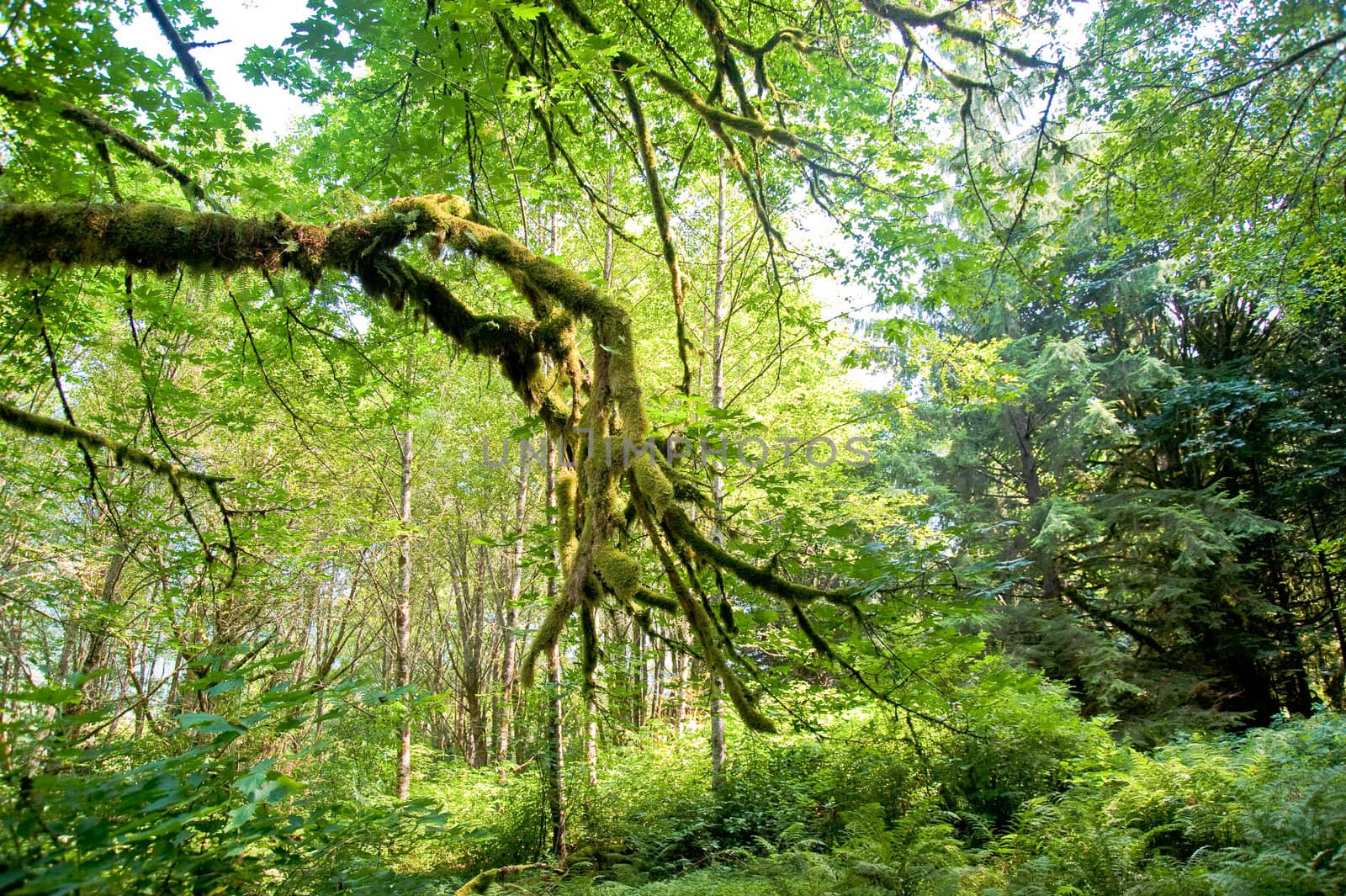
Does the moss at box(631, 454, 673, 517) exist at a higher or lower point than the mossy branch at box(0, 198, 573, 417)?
lower

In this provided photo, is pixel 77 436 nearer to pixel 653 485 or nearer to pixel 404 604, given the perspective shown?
pixel 653 485

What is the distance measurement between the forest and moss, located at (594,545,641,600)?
2cm

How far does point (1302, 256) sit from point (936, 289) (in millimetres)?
6573

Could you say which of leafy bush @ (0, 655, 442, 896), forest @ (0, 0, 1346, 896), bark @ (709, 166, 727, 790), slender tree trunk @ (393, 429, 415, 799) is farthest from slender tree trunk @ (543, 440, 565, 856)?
slender tree trunk @ (393, 429, 415, 799)

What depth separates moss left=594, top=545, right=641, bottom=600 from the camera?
8.02 ft

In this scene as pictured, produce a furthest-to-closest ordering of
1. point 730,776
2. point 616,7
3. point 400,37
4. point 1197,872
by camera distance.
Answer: point 730,776 < point 616,7 < point 1197,872 < point 400,37

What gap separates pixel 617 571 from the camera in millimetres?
2486

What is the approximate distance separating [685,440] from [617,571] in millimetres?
1003

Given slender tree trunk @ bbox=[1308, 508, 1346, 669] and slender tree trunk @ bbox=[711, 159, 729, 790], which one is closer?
slender tree trunk @ bbox=[711, 159, 729, 790]

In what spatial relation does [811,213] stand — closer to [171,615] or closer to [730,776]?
[730,776]

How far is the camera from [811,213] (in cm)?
840

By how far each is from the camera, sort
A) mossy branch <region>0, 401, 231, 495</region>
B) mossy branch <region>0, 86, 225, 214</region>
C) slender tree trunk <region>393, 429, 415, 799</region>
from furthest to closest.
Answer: slender tree trunk <region>393, 429, 415, 799</region>, mossy branch <region>0, 401, 231, 495</region>, mossy branch <region>0, 86, 225, 214</region>

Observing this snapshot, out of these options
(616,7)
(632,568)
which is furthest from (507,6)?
(632,568)

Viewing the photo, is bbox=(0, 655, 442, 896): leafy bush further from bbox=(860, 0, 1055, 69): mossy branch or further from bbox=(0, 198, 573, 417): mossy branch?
bbox=(860, 0, 1055, 69): mossy branch
